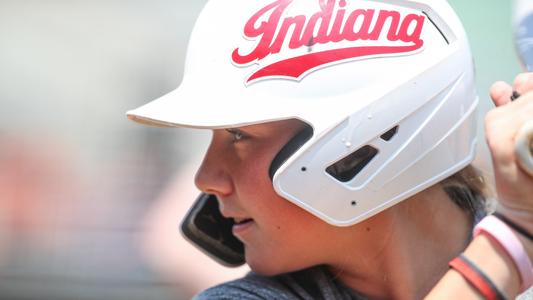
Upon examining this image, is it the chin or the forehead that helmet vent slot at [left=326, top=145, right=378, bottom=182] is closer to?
the forehead

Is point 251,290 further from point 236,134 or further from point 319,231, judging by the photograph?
point 236,134

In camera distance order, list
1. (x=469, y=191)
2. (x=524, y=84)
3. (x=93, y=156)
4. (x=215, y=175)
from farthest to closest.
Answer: (x=93, y=156) < (x=469, y=191) < (x=215, y=175) < (x=524, y=84)

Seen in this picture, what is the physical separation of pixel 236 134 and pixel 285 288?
0.31 meters

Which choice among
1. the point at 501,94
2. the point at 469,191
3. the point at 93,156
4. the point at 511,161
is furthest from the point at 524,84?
the point at 93,156

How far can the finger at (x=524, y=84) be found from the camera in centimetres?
142

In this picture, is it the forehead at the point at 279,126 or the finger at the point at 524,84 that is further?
the forehead at the point at 279,126

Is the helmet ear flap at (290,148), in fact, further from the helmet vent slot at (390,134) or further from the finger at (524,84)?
the finger at (524,84)

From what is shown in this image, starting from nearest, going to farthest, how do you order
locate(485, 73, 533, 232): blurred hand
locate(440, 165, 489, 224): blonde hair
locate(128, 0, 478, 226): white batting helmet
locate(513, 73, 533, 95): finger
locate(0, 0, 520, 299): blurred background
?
locate(485, 73, 533, 232): blurred hand, locate(513, 73, 533, 95): finger, locate(128, 0, 478, 226): white batting helmet, locate(440, 165, 489, 224): blonde hair, locate(0, 0, 520, 299): blurred background

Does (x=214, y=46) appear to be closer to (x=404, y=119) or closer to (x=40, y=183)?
(x=404, y=119)

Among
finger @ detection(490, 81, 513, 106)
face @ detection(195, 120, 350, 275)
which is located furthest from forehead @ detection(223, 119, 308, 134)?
finger @ detection(490, 81, 513, 106)

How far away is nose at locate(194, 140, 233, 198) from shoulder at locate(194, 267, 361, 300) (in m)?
0.18

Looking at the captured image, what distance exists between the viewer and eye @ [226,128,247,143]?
5.36ft

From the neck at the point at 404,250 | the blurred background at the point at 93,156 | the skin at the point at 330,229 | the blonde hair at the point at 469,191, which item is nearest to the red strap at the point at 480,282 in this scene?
the skin at the point at 330,229

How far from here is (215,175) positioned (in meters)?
1.65
